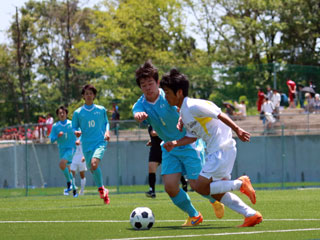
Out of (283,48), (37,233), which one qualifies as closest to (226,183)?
(37,233)

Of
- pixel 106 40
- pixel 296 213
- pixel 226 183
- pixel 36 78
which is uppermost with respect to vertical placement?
pixel 106 40

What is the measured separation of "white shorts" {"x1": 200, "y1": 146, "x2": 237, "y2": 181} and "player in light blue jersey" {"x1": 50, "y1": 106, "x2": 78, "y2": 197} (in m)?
12.6

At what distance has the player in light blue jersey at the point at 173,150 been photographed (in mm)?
8750

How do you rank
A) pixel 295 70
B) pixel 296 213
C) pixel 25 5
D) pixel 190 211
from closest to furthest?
pixel 190 211, pixel 296 213, pixel 295 70, pixel 25 5

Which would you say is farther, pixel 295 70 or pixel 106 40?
pixel 106 40

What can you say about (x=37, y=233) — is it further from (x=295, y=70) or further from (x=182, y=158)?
(x=295, y=70)

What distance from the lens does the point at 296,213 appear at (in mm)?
10086

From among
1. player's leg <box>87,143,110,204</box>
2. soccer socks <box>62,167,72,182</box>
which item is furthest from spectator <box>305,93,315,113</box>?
player's leg <box>87,143,110,204</box>

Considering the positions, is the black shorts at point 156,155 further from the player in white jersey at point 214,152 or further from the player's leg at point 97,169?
the player in white jersey at point 214,152

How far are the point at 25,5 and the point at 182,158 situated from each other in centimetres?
5007

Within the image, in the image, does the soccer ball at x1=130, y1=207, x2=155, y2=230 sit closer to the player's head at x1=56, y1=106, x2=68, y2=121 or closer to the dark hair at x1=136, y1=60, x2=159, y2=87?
the dark hair at x1=136, y1=60, x2=159, y2=87

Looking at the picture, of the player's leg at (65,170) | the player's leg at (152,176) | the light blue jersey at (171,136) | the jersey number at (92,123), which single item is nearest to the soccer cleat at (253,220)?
the light blue jersey at (171,136)

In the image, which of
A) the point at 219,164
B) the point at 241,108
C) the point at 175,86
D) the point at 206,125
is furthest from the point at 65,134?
the point at 219,164

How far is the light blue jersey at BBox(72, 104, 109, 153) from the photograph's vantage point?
14.5 metres
